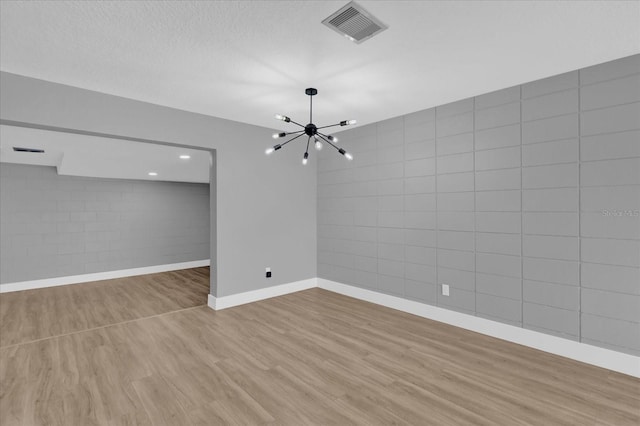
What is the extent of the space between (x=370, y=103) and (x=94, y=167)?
5.18 metres

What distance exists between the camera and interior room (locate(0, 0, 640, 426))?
2.16 metres

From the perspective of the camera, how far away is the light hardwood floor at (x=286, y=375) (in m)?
2.11

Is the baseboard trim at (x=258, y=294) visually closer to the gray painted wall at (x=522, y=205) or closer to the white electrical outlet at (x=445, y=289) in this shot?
the gray painted wall at (x=522, y=205)

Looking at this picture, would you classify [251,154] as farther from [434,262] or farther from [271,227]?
[434,262]

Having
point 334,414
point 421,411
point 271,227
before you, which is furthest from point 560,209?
point 271,227

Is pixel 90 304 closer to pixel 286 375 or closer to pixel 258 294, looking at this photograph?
pixel 258 294

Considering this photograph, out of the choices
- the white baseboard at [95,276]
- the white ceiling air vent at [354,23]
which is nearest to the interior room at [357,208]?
the white ceiling air vent at [354,23]

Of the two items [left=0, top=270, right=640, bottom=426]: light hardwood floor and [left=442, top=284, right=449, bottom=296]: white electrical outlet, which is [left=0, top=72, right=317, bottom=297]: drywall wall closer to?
[left=0, top=270, right=640, bottom=426]: light hardwood floor

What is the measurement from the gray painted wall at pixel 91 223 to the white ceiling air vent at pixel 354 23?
21.4 feet

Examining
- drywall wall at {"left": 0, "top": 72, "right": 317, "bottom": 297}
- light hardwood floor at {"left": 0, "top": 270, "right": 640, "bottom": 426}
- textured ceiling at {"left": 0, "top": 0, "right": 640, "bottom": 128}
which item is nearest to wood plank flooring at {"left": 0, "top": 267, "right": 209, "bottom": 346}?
light hardwood floor at {"left": 0, "top": 270, "right": 640, "bottom": 426}

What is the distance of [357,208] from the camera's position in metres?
4.93

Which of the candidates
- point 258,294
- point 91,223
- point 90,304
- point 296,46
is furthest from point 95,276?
point 296,46

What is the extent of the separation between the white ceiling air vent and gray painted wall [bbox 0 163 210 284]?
6515mm

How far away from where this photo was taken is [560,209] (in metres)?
2.96
